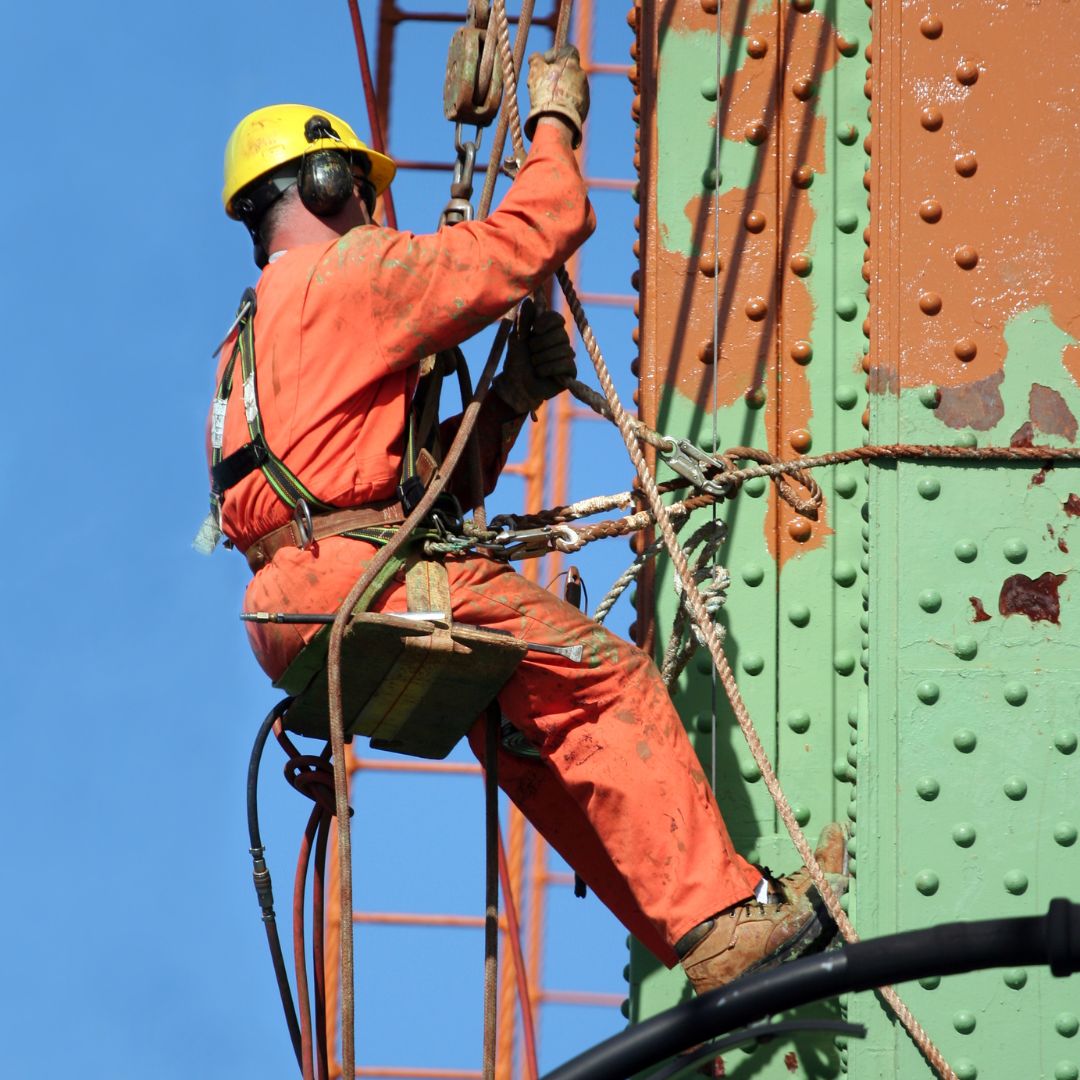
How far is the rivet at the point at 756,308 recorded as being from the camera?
5750 mm

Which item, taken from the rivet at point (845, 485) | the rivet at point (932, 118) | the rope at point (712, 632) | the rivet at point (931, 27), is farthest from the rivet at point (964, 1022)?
the rivet at point (931, 27)

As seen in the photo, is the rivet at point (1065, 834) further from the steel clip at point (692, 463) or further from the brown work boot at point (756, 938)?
the steel clip at point (692, 463)

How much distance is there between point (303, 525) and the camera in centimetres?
507

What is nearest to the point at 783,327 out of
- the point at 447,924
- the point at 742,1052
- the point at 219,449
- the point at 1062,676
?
the point at 1062,676

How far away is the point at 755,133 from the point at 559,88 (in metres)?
0.75

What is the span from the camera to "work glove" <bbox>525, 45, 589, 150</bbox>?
17.4 ft

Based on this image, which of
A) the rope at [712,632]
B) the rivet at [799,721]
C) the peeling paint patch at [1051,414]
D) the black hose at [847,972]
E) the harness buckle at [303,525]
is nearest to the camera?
the black hose at [847,972]

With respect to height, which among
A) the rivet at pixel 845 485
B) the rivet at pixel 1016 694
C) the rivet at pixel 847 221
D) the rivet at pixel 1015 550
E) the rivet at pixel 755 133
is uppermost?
the rivet at pixel 755 133

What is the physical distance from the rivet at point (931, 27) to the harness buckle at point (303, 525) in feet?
6.77

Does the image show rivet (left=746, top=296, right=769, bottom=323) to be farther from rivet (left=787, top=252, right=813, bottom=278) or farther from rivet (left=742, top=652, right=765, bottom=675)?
rivet (left=742, top=652, right=765, bottom=675)

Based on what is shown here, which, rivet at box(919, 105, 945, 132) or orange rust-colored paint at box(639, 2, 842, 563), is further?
orange rust-colored paint at box(639, 2, 842, 563)

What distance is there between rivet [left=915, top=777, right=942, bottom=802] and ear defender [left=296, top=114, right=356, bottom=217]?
2.06m

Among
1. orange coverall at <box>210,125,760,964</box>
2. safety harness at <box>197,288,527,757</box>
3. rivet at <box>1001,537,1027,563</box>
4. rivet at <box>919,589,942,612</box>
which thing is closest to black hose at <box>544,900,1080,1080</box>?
orange coverall at <box>210,125,760,964</box>

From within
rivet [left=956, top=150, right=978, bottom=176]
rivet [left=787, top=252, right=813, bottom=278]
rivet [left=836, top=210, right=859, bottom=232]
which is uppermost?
rivet [left=956, top=150, right=978, bottom=176]
